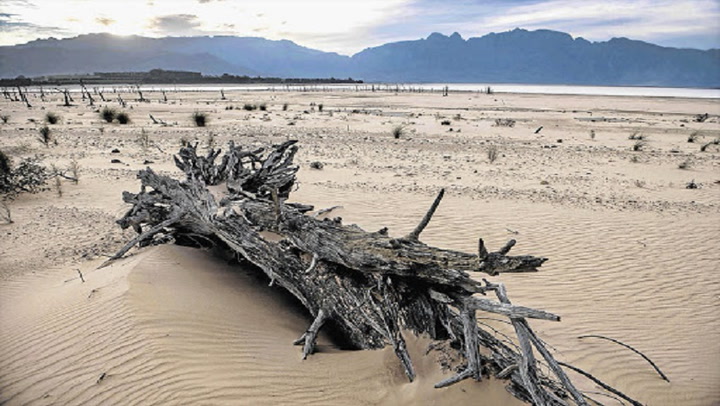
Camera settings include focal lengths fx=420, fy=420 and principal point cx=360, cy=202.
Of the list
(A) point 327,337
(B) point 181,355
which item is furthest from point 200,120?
(B) point 181,355

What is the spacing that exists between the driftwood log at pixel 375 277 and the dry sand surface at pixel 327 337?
0.70 feet

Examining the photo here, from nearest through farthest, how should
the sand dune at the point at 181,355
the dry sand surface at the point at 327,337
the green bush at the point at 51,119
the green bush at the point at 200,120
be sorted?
the sand dune at the point at 181,355 → the dry sand surface at the point at 327,337 → the green bush at the point at 200,120 → the green bush at the point at 51,119

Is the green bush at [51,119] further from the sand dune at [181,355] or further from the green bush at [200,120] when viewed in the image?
the sand dune at [181,355]

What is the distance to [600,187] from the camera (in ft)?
35.1

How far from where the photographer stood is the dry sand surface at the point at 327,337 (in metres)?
3.10

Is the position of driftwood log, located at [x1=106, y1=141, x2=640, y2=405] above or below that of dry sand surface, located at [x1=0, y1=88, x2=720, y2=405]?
above

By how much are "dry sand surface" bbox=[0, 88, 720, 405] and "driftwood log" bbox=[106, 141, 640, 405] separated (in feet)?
0.70

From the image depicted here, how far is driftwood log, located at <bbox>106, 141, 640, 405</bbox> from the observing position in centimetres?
245

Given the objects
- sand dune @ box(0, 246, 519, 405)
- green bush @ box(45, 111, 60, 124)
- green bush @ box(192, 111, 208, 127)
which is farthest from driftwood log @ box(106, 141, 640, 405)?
green bush @ box(45, 111, 60, 124)

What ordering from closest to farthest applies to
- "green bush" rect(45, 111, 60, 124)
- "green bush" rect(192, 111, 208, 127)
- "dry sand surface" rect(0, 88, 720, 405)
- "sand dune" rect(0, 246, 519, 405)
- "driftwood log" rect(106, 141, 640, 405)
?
1. "driftwood log" rect(106, 141, 640, 405)
2. "sand dune" rect(0, 246, 519, 405)
3. "dry sand surface" rect(0, 88, 720, 405)
4. "green bush" rect(192, 111, 208, 127)
5. "green bush" rect(45, 111, 60, 124)

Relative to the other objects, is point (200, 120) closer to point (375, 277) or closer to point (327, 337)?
point (327, 337)

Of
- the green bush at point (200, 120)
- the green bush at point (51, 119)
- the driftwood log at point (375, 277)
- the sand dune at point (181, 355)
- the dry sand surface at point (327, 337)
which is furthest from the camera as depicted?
the green bush at point (51, 119)

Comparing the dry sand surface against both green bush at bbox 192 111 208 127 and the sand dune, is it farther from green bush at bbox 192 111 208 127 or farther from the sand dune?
green bush at bbox 192 111 208 127

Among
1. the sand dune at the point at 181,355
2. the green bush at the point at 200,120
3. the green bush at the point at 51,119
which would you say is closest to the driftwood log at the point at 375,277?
the sand dune at the point at 181,355
